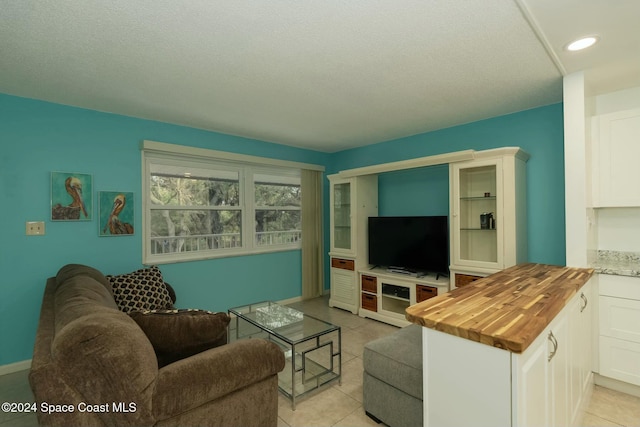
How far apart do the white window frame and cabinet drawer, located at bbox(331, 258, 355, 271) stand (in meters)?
0.67

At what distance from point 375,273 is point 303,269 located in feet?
4.27

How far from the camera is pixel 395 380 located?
1.81 meters

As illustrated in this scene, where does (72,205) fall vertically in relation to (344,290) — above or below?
above

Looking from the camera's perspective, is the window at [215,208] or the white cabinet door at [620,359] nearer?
the white cabinet door at [620,359]

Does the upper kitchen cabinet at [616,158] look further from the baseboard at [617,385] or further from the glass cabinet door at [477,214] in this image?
the baseboard at [617,385]

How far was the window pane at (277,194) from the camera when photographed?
4.35 meters

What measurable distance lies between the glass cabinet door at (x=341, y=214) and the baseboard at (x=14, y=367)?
3.50 metres

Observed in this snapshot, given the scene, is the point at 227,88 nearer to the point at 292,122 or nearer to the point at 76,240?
the point at 292,122

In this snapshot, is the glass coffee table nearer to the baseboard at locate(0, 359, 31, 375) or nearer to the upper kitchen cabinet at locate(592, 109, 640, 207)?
the baseboard at locate(0, 359, 31, 375)

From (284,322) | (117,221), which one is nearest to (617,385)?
(284,322)

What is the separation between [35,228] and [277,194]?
272cm

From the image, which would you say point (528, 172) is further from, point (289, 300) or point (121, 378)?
point (121, 378)

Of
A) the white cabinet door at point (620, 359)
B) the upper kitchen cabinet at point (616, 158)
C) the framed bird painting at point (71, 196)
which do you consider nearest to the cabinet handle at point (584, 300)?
the white cabinet door at point (620, 359)

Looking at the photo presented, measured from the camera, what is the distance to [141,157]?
3266 mm
